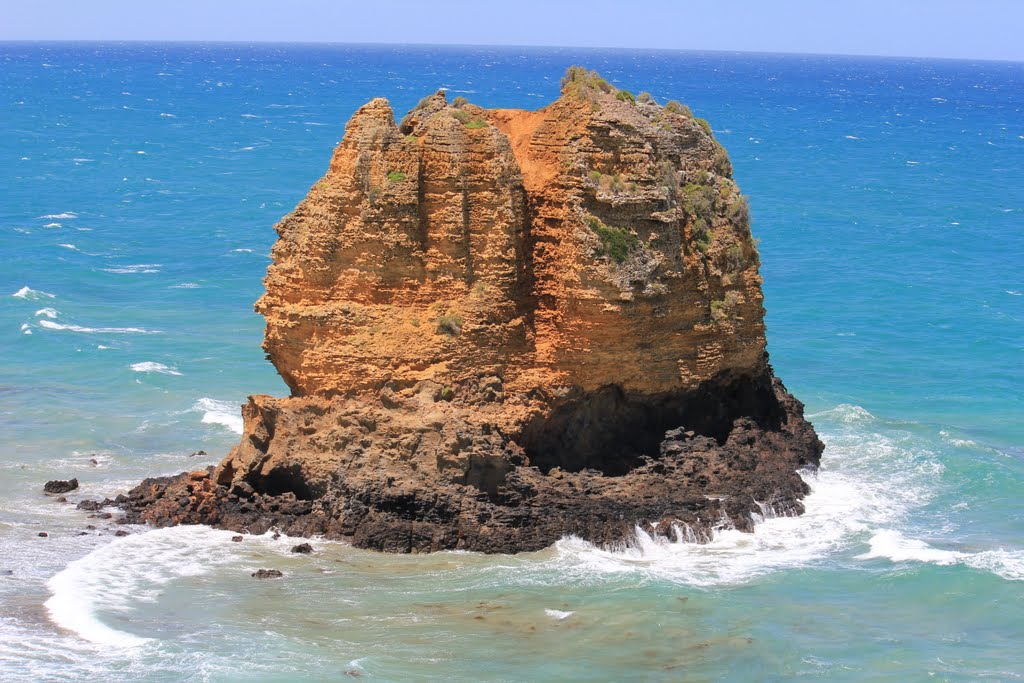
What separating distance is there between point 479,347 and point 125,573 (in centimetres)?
766

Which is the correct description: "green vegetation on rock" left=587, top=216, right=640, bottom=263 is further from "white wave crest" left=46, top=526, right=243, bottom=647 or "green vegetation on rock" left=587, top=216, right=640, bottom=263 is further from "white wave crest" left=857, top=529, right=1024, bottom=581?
"white wave crest" left=46, top=526, right=243, bottom=647

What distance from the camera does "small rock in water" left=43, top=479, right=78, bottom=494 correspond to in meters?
30.0

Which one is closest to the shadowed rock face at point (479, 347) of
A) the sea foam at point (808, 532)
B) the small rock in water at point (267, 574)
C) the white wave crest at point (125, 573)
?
the sea foam at point (808, 532)

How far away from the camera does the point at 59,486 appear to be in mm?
30031

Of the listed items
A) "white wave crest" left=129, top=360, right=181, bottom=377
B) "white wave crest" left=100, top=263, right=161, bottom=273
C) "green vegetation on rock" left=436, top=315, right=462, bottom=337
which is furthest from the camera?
"white wave crest" left=100, top=263, right=161, bottom=273

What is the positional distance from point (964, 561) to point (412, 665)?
1130 cm

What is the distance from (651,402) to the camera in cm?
2866

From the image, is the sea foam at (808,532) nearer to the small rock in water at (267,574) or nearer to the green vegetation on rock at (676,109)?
the small rock in water at (267,574)

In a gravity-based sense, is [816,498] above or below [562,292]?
below

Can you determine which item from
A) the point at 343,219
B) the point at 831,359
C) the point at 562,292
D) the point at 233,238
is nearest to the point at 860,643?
the point at 562,292

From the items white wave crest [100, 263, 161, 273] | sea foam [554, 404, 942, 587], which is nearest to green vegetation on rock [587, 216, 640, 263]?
sea foam [554, 404, 942, 587]

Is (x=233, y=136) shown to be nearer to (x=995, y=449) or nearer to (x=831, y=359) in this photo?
(x=831, y=359)

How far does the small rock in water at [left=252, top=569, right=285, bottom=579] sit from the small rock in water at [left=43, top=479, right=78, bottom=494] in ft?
23.5

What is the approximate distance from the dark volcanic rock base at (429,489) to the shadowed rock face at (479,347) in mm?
41
